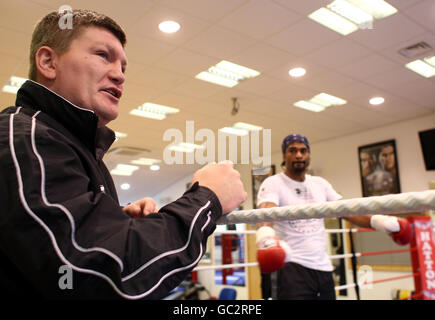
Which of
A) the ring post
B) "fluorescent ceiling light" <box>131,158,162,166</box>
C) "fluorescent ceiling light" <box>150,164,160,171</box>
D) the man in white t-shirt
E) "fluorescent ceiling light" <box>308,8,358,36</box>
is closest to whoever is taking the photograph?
the man in white t-shirt

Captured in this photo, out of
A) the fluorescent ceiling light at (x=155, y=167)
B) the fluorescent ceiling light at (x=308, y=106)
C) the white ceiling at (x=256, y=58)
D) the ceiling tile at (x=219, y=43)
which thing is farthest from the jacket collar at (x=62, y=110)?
the fluorescent ceiling light at (x=155, y=167)

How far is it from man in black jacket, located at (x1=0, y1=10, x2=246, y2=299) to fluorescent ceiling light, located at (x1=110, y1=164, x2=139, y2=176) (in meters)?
9.32

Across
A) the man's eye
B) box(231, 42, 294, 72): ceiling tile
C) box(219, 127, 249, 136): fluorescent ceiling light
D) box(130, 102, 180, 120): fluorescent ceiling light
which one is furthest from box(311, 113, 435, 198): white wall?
the man's eye

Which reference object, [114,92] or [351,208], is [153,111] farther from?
[351,208]

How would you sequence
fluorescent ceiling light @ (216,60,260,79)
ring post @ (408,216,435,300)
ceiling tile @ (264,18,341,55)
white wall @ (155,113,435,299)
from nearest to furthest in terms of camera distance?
ceiling tile @ (264,18,341,55), ring post @ (408,216,435,300), fluorescent ceiling light @ (216,60,260,79), white wall @ (155,113,435,299)

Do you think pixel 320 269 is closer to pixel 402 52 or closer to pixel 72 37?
pixel 72 37

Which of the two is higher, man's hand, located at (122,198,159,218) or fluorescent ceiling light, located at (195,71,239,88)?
fluorescent ceiling light, located at (195,71,239,88)

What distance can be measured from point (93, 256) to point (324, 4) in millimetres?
3465

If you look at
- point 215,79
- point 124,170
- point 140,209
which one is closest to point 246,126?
point 215,79

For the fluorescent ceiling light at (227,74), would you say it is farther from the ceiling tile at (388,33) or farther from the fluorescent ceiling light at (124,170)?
the fluorescent ceiling light at (124,170)

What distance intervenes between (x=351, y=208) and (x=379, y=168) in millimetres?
6784

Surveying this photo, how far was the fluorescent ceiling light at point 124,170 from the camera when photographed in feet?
32.4

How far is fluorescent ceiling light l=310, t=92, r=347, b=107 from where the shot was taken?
569 cm

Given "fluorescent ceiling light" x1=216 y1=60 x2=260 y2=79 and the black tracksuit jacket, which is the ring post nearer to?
"fluorescent ceiling light" x1=216 y1=60 x2=260 y2=79
